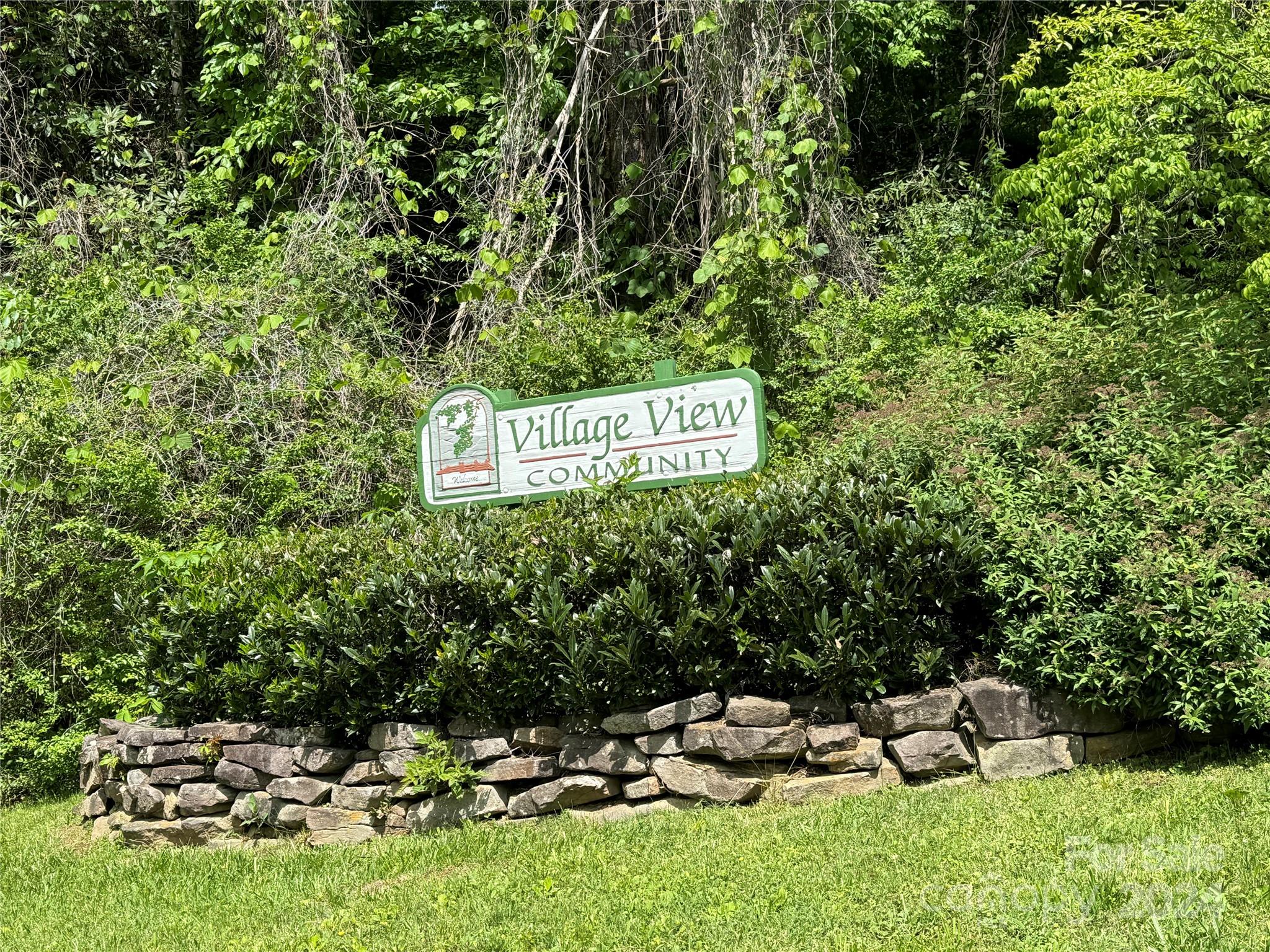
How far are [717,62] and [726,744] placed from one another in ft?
17.3

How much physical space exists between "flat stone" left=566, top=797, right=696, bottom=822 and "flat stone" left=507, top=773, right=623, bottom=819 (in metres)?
0.04

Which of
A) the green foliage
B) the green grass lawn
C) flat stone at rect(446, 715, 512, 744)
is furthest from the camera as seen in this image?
the green foliage

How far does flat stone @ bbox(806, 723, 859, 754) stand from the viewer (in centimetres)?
503

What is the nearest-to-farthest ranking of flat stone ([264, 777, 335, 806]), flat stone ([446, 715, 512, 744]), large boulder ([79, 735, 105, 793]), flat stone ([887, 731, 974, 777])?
flat stone ([887, 731, 974, 777]) < flat stone ([446, 715, 512, 744]) < flat stone ([264, 777, 335, 806]) < large boulder ([79, 735, 105, 793])

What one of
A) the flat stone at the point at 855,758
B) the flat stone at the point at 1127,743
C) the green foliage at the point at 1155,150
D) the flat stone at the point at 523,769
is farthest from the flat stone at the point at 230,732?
the green foliage at the point at 1155,150

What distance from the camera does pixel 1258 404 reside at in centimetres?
548

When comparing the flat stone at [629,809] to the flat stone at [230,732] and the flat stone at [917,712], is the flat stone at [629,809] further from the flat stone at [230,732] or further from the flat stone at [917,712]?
the flat stone at [230,732]

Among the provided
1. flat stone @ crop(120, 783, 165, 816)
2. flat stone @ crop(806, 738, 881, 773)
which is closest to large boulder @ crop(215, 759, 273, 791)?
flat stone @ crop(120, 783, 165, 816)

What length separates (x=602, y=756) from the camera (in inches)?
206


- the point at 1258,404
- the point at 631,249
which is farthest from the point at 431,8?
the point at 1258,404

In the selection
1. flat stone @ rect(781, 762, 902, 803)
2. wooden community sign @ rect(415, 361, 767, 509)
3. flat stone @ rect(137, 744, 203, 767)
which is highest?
wooden community sign @ rect(415, 361, 767, 509)

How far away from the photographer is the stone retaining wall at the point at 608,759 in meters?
4.95

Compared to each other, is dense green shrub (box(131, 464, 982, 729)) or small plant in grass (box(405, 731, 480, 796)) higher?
dense green shrub (box(131, 464, 982, 729))

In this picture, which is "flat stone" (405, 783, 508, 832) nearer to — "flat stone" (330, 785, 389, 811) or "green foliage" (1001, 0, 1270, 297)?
"flat stone" (330, 785, 389, 811)
